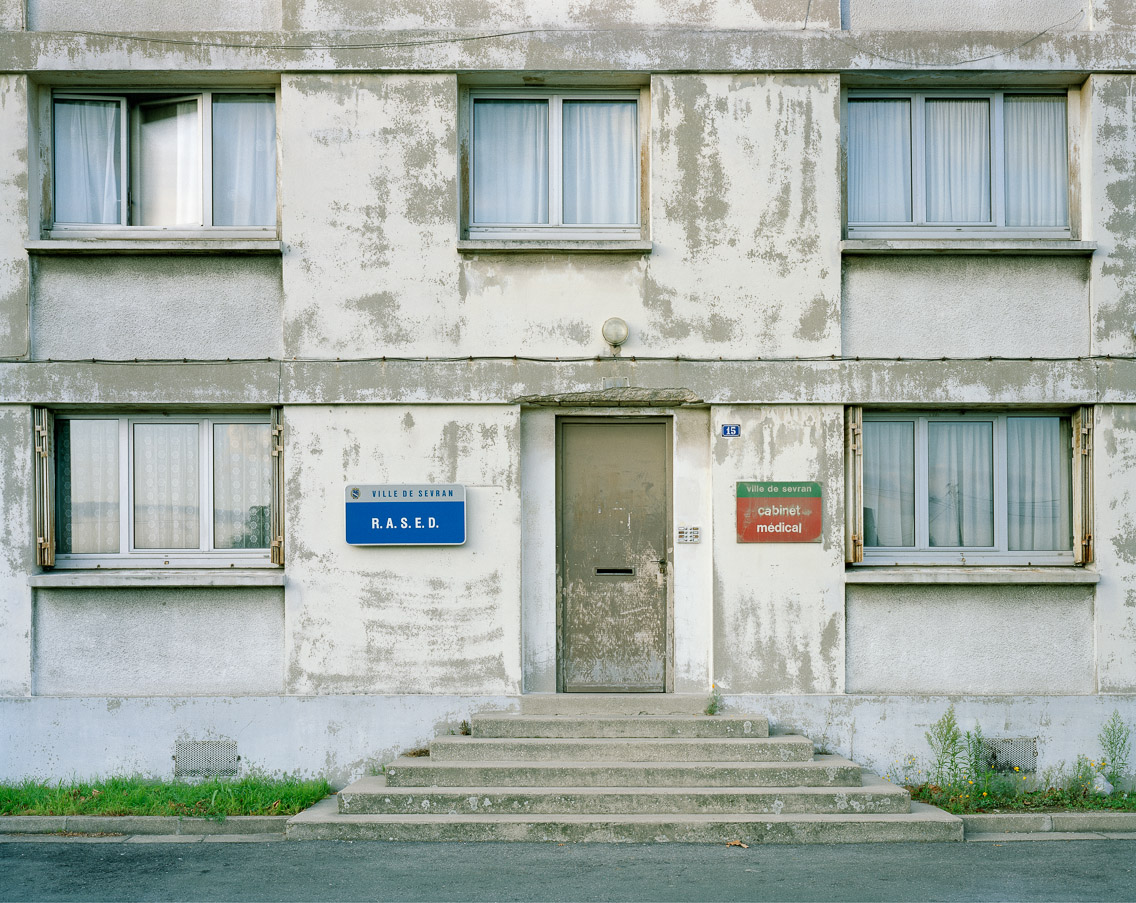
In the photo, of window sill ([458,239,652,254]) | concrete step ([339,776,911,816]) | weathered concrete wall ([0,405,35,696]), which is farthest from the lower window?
weathered concrete wall ([0,405,35,696])

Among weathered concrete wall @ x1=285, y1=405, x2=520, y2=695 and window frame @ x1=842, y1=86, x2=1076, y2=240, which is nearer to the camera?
weathered concrete wall @ x1=285, y1=405, x2=520, y2=695

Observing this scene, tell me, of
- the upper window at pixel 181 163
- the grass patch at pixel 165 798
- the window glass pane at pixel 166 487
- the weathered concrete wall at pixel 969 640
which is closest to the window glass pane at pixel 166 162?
the upper window at pixel 181 163

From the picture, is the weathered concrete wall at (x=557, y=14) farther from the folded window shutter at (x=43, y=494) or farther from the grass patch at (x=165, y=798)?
the grass patch at (x=165, y=798)

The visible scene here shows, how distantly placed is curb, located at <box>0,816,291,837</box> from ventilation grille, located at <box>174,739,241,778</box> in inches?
26.9

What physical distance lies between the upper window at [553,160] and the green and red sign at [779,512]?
2589 mm

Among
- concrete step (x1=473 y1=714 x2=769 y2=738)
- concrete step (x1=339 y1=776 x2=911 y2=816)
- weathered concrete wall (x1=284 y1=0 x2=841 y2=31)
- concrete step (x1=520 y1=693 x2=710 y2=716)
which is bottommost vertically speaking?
concrete step (x1=339 y1=776 x2=911 y2=816)

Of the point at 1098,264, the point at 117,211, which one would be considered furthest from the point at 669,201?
the point at 117,211

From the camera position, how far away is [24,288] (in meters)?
8.05

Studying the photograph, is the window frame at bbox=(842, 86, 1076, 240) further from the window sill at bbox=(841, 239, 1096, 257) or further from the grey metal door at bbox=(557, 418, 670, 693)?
the grey metal door at bbox=(557, 418, 670, 693)

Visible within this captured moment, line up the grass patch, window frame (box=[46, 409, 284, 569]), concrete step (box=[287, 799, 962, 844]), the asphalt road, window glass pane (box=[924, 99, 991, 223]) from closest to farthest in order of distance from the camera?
the asphalt road, concrete step (box=[287, 799, 962, 844]), the grass patch, window frame (box=[46, 409, 284, 569]), window glass pane (box=[924, 99, 991, 223])

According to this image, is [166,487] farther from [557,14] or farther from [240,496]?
[557,14]

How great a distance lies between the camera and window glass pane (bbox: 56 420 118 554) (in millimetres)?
8266

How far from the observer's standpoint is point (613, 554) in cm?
831

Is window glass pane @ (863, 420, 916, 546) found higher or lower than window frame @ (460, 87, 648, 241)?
lower
